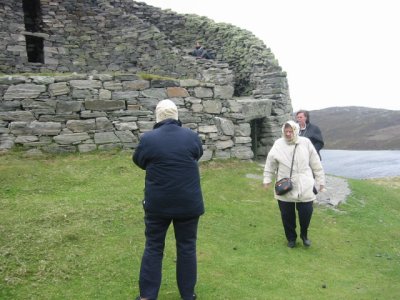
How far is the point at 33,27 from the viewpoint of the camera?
20.1 metres

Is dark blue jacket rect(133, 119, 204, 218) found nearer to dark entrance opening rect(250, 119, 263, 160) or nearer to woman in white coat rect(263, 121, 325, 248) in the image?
woman in white coat rect(263, 121, 325, 248)

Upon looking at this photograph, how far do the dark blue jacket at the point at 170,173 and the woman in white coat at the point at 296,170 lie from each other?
2.86 metres

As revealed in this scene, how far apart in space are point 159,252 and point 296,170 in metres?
3.39

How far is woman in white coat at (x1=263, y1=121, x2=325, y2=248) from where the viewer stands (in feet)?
25.7

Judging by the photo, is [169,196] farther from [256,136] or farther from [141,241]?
[256,136]

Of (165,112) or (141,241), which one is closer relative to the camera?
(165,112)

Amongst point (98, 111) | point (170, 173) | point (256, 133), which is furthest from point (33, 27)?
point (170, 173)

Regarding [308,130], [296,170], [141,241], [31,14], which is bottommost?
[141,241]

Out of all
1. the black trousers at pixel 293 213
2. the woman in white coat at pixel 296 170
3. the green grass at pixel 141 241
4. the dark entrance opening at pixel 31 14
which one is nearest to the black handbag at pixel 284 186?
the woman in white coat at pixel 296 170

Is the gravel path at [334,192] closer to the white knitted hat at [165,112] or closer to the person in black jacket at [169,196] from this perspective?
the person in black jacket at [169,196]

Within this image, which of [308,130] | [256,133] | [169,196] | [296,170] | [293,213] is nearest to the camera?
[169,196]

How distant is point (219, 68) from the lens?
18125 millimetres

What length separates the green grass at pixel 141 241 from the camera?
6.25 m

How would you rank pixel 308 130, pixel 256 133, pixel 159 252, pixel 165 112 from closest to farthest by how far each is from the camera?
pixel 159 252 < pixel 165 112 < pixel 308 130 < pixel 256 133
